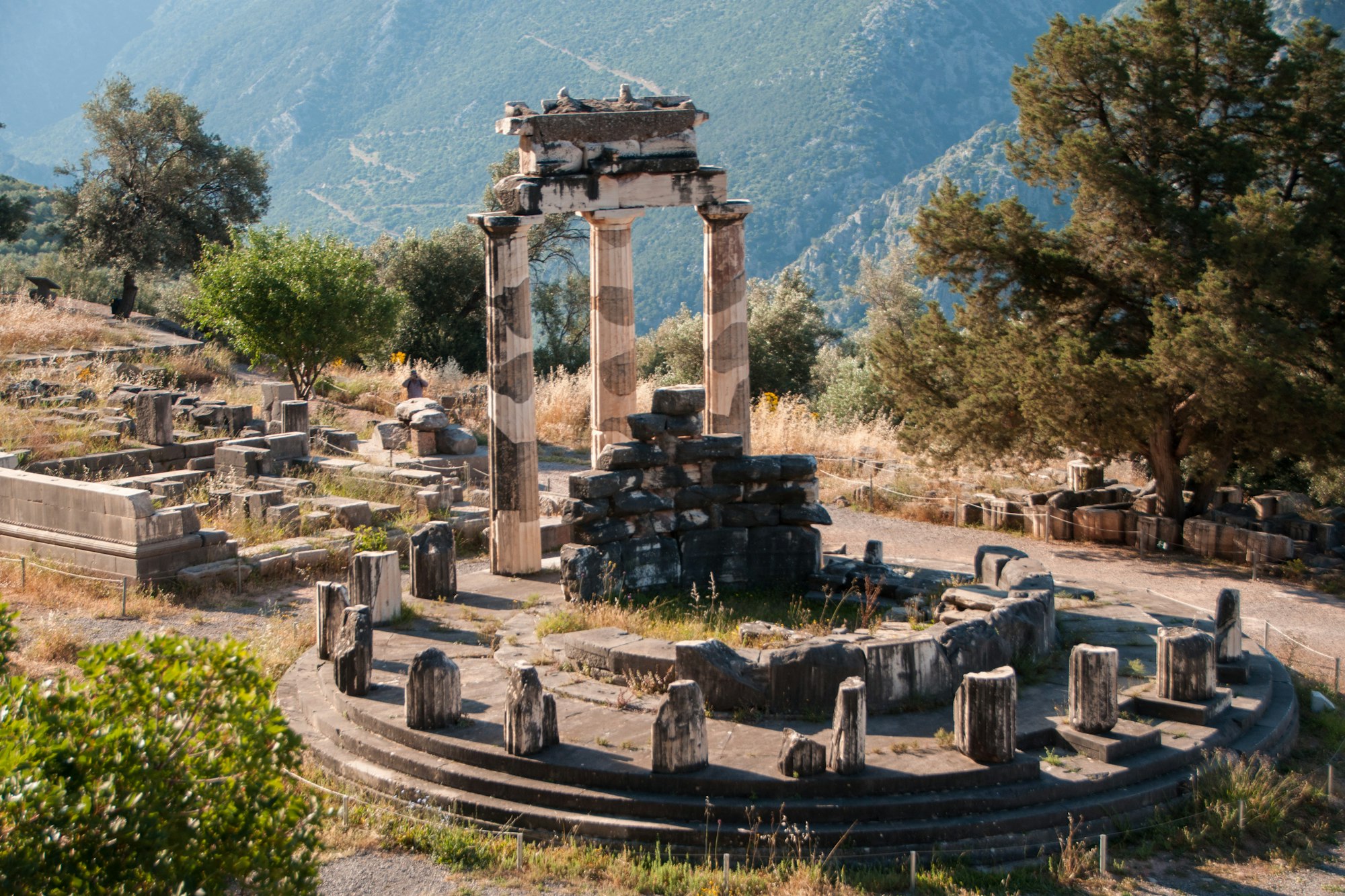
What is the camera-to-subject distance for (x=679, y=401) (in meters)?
14.0

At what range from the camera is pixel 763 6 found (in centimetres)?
7450

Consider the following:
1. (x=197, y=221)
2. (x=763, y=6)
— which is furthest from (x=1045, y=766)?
(x=763, y=6)

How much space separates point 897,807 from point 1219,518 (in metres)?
11.4

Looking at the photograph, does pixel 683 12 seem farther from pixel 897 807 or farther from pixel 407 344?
pixel 897 807

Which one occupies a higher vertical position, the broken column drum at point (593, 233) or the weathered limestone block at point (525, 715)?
the broken column drum at point (593, 233)

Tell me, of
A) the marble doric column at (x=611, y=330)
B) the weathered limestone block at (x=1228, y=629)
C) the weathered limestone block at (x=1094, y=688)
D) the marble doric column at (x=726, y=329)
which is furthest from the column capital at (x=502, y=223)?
the weathered limestone block at (x=1228, y=629)

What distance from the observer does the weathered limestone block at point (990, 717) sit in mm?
8922

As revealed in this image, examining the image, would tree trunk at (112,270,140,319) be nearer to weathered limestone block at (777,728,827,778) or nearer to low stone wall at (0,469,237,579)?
low stone wall at (0,469,237,579)

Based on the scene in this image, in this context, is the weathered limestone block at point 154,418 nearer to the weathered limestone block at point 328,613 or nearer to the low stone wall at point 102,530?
the low stone wall at point 102,530

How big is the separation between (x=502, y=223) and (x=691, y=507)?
375cm

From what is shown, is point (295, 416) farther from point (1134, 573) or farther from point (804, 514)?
point (1134, 573)

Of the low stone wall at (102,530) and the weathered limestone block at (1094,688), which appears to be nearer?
the weathered limestone block at (1094,688)

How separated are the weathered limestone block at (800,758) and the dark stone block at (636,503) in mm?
5229

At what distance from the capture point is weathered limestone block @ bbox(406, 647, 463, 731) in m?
9.70
